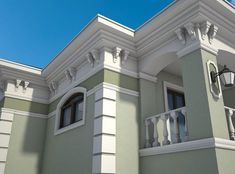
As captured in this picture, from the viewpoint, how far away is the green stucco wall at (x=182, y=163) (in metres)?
3.52

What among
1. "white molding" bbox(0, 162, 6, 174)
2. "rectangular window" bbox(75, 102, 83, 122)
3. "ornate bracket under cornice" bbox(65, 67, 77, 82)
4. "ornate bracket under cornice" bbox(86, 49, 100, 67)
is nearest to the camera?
"ornate bracket under cornice" bbox(86, 49, 100, 67)

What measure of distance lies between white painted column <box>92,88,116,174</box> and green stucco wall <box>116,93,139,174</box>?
0.13 m

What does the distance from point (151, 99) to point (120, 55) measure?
4.10ft

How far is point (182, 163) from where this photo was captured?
3.93m

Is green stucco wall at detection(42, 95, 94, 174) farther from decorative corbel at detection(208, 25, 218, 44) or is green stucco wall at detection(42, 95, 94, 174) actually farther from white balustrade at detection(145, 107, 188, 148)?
decorative corbel at detection(208, 25, 218, 44)

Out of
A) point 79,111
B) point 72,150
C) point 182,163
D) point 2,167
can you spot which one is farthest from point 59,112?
point 182,163

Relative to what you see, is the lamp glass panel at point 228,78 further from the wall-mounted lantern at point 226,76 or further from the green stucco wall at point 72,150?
the green stucco wall at point 72,150

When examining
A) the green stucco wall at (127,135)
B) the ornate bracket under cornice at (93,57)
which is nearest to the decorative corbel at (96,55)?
the ornate bracket under cornice at (93,57)

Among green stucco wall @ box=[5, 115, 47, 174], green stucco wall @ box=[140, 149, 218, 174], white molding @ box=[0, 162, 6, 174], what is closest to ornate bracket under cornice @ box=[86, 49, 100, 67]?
green stucco wall @ box=[140, 149, 218, 174]

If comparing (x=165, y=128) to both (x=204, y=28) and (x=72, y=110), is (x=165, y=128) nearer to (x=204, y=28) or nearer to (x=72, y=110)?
(x=204, y=28)

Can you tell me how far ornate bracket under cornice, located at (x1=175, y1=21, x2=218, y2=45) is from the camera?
4312 mm

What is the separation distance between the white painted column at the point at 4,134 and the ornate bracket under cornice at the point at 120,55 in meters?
3.55

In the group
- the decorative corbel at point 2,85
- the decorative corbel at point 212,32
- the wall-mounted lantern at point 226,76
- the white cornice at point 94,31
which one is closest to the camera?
the wall-mounted lantern at point 226,76

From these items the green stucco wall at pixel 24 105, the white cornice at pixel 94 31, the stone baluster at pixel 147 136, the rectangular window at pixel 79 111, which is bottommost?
the stone baluster at pixel 147 136
